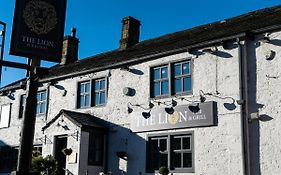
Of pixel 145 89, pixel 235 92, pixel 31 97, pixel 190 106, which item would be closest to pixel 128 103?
pixel 145 89

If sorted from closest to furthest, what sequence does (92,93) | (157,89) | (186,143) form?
(186,143) < (157,89) < (92,93)

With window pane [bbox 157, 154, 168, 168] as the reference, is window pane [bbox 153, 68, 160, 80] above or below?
above

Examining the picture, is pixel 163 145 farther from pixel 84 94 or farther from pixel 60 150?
pixel 84 94

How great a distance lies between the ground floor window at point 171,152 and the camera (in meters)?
14.7

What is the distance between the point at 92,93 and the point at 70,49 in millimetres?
6268

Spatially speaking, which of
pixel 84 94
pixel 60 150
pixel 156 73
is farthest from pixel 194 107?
pixel 60 150

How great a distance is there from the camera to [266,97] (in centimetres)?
1325

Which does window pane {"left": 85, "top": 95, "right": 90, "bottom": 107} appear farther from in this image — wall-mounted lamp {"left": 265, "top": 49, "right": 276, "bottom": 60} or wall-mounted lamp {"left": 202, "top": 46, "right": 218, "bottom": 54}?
wall-mounted lamp {"left": 265, "top": 49, "right": 276, "bottom": 60}

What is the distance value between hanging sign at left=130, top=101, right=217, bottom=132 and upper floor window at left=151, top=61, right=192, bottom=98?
734mm

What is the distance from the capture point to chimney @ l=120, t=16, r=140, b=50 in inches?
842

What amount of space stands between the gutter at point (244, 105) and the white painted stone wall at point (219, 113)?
0.54 feet

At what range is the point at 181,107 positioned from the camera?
1516 cm

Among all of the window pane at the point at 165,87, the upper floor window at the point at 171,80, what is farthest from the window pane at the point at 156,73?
the window pane at the point at 165,87

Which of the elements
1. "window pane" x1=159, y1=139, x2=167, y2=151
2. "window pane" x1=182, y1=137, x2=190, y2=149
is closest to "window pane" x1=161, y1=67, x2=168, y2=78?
"window pane" x1=159, y1=139, x2=167, y2=151
